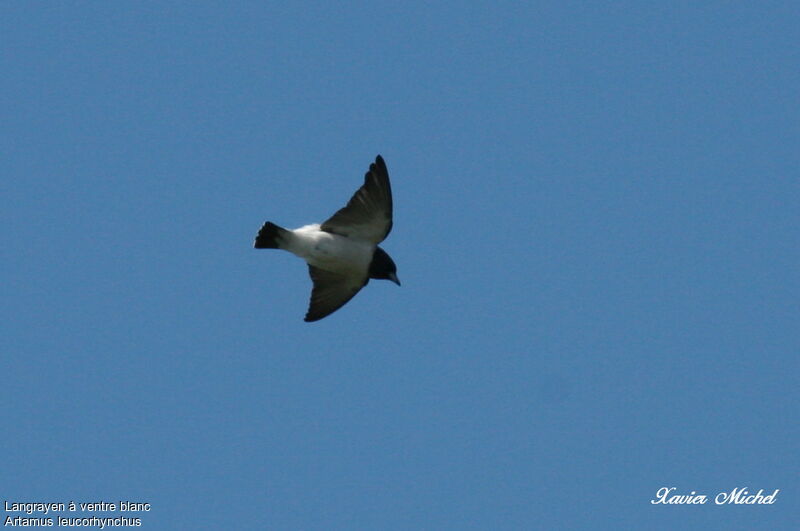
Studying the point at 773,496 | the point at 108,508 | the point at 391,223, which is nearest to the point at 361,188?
the point at 391,223

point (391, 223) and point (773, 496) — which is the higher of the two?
point (391, 223)

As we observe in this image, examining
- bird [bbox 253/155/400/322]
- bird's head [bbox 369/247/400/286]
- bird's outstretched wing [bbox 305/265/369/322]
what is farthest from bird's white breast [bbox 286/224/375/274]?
bird's outstretched wing [bbox 305/265/369/322]

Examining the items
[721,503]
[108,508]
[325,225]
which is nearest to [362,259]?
[325,225]

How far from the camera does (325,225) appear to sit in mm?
17625

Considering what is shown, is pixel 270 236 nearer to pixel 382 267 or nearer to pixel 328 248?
pixel 328 248

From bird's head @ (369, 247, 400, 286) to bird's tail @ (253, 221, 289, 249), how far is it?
126 cm

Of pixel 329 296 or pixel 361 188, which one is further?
pixel 329 296

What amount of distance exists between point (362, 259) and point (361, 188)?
116 centimetres

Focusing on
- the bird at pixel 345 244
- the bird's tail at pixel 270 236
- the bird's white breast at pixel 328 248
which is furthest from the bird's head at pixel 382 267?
the bird's tail at pixel 270 236

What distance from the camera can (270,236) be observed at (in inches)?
687

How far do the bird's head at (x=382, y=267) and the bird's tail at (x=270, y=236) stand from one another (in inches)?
49.6

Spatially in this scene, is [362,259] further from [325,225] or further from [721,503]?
[721,503]

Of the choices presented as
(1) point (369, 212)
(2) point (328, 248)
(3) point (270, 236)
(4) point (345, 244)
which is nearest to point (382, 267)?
(4) point (345, 244)

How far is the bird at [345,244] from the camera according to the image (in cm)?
Answer: 1717
